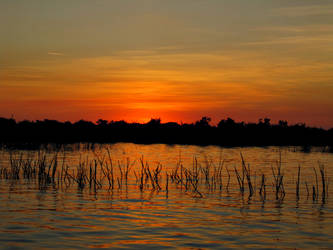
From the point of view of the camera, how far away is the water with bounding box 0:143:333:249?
→ 32.1 ft

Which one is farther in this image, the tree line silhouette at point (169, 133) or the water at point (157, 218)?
the tree line silhouette at point (169, 133)

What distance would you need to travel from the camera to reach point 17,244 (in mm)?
9211

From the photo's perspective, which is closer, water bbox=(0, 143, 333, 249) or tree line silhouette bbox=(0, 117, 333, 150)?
water bbox=(0, 143, 333, 249)

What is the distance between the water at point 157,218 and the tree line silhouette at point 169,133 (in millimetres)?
38253

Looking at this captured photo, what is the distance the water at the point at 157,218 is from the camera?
32.1 feet

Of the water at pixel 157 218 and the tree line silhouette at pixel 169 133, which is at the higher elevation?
the tree line silhouette at pixel 169 133

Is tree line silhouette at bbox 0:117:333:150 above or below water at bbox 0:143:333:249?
above

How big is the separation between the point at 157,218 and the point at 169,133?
4843cm

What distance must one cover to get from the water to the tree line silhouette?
Result: 38.3 metres

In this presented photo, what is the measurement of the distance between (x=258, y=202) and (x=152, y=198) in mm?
3773

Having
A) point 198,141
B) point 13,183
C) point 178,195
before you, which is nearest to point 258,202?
point 178,195

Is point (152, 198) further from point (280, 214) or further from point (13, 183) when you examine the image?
point (13, 183)

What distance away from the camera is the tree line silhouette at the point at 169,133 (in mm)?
55031

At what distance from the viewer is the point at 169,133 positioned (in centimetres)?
6062
